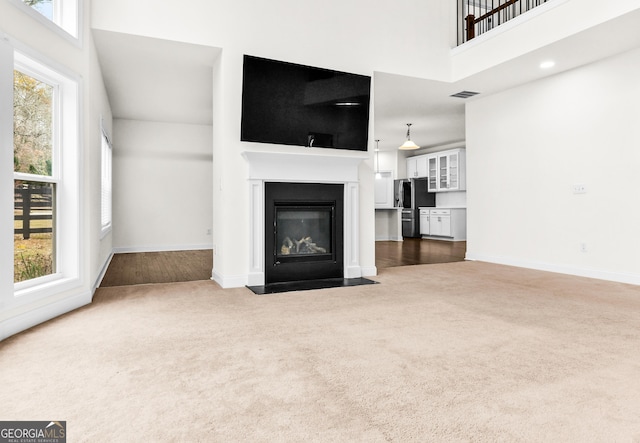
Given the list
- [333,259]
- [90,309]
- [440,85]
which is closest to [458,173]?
[440,85]

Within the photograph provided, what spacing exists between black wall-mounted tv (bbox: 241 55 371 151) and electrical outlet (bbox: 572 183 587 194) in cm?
259

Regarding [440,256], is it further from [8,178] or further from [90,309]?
[8,178]

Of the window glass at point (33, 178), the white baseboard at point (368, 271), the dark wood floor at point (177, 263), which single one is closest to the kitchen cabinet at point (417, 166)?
the dark wood floor at point (177, 263)

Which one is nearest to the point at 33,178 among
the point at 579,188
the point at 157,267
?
the point at 157,267

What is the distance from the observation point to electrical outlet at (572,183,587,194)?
184 inches

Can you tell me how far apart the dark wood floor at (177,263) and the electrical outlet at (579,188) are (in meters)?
1.92

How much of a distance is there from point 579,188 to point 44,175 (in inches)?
214

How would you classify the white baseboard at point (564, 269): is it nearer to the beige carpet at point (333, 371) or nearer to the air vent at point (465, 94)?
the beige carpet at point (333, 371)

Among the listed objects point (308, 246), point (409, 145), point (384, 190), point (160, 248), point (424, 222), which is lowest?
point (160, 248)

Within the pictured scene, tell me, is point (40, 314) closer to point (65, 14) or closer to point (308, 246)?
point (65, 14)

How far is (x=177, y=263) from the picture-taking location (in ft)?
19.0

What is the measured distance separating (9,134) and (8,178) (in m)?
0.27

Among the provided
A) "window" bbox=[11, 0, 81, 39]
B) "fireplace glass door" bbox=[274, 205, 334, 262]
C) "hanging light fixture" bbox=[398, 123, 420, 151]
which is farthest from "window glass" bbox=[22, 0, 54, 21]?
"hanging light fixture" bbox=[398, 123, 420, 151]

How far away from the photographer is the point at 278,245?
4.28m
